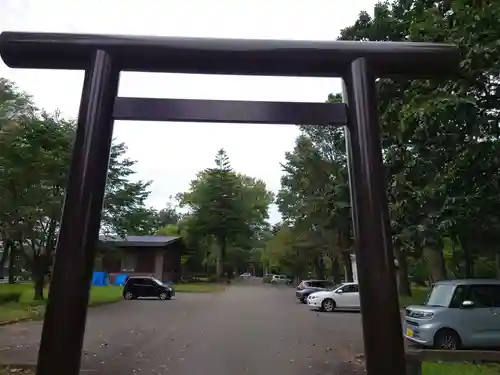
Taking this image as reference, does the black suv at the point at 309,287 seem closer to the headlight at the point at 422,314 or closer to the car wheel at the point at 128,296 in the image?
the car wheel at the point at 128,296

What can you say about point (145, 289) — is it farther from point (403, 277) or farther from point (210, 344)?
point (210, 344)

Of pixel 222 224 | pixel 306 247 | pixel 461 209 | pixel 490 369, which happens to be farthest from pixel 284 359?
pixel 222 224

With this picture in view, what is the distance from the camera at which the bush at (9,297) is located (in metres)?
21.3

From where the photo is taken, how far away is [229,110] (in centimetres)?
395

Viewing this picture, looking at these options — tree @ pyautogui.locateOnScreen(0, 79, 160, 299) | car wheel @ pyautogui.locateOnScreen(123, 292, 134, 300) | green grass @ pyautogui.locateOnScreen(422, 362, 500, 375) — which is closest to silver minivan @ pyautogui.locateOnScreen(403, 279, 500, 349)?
green grass @ pyautogui.locateOnScreen(422, 362, 500, 375)

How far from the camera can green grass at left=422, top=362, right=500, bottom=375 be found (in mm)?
7988

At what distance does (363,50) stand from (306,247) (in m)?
32.2

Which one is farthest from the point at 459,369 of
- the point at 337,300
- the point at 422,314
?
the point at 337,300

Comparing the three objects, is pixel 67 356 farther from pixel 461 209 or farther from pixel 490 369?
pixel 461 209

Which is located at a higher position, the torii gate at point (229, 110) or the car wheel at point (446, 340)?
the torii gate at point (229, 110)

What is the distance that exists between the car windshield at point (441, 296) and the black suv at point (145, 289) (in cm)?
2042

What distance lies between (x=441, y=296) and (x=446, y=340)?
1.02 m

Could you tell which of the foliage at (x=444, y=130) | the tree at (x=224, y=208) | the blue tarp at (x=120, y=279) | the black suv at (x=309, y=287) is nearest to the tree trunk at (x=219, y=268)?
the tree at (x=224, y=208)

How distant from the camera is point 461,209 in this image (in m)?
10.5
